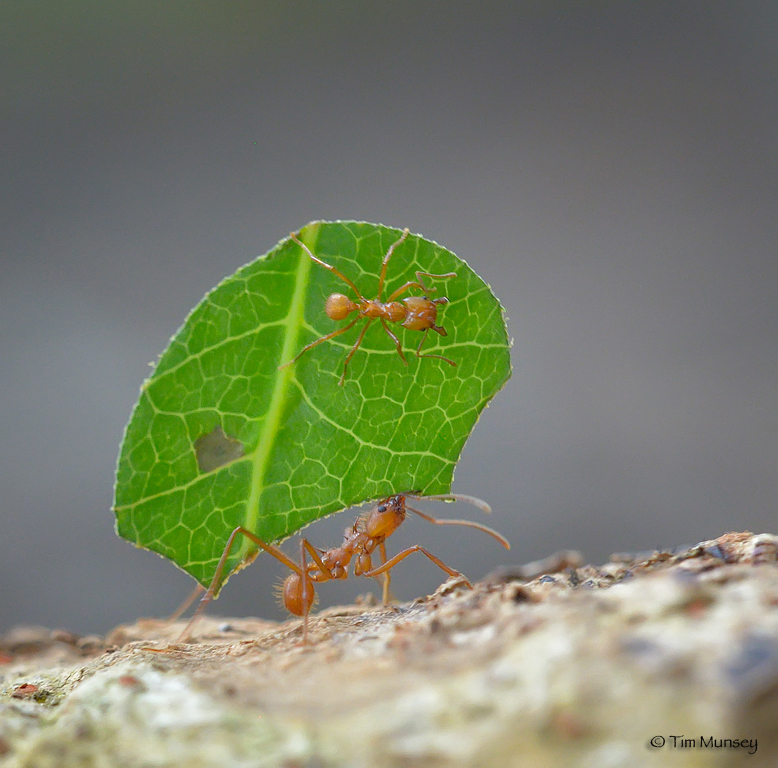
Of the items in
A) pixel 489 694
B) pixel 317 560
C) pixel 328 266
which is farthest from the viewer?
pixel 317 560

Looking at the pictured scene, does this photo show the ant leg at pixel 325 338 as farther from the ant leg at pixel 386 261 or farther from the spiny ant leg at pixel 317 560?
the spiny ant leg at pixel 317 560

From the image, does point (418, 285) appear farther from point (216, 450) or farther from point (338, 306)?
point (216, 450)

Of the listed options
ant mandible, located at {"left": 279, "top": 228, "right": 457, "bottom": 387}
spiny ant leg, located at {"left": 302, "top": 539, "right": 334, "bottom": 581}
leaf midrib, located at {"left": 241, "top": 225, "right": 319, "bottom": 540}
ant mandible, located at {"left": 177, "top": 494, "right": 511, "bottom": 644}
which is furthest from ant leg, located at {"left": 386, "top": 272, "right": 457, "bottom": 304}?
spiny ant leg, located at {"left": 302, "top": 539, "right": 334, "bottom": 581}

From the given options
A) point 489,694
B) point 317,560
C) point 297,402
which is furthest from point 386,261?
point 489,694

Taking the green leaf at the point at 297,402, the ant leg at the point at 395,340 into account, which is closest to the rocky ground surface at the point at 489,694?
the green leaf at the point at 297,402

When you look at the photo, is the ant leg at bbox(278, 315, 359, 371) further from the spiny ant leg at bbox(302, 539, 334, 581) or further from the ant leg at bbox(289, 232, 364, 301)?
the spiny ant leg at bbox(302, 539, 334, 581)

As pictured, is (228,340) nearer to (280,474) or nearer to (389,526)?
(280,474)

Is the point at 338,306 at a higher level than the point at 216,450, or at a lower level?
higher

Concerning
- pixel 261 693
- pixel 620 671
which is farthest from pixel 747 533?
pixel 261 693
